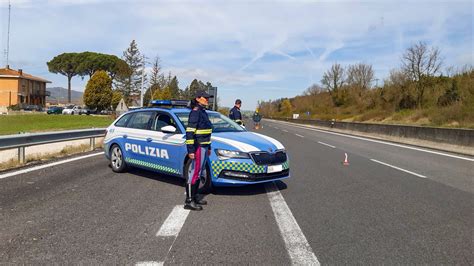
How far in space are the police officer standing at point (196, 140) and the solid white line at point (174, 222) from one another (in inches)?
5.9

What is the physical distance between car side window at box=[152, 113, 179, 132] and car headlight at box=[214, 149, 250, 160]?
1398mm

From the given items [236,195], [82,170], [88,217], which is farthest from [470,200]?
[82,170]

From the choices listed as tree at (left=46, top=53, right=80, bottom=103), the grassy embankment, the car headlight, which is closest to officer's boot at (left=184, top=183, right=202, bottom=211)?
the car headlight

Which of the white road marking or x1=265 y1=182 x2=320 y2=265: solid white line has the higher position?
x1=265 y1=182 x2=320 y2=265: solid white line

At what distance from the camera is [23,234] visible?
14.9 ft

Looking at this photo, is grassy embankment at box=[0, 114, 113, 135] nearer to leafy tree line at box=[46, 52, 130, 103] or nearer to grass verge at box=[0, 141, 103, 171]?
grass verge at box=[0, 141, 103, 171]

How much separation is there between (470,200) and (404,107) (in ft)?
167

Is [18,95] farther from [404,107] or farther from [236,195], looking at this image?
[236,195]

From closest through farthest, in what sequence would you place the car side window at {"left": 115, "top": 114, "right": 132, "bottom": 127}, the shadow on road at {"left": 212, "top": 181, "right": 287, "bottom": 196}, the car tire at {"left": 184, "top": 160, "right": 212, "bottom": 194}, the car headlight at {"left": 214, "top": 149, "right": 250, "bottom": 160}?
the car headlight at {"left": 214, "top": 149, "right": 250, "bottom": 160} → the car tire at {"left": 184, "top": 160, "right": 212, "bottom": 194} → the shadow on road at {"left": 212, "top": 181, "right": 287, "bottom": 196} → the car side window at {"left": 115, "top": 114, "right": 132, "bottom": 127}

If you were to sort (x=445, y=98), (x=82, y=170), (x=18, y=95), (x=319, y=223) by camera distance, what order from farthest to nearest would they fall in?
(x=18, y=95), (x=445, y=98), (x=82, y=170), (x=319, y=223)

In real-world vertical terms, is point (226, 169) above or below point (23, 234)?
above

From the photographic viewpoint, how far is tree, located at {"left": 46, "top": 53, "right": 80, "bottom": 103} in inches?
3494

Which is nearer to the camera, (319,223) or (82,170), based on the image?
(319,223)

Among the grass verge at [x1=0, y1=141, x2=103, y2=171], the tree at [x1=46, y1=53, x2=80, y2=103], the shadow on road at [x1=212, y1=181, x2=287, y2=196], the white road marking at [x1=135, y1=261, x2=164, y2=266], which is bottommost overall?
the grass verge at [x1=0, y1=141, x2=103, y2=171]
